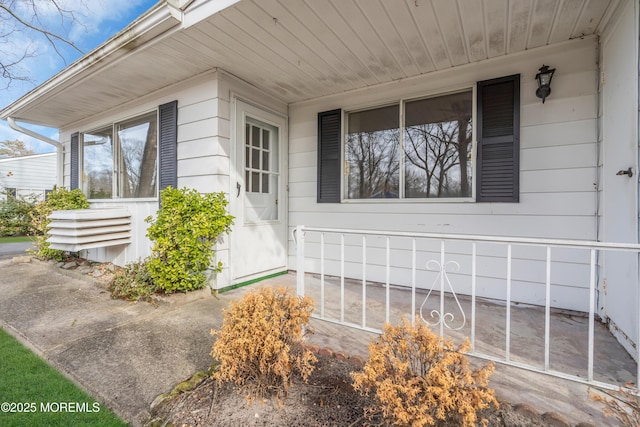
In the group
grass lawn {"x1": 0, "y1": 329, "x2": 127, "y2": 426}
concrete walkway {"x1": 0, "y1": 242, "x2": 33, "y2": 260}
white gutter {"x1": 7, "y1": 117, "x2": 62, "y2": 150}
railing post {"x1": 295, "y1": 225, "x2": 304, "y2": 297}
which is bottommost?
grass lawn {"x1": 0, "y1": 329, "x2": 127, "y2": 426}

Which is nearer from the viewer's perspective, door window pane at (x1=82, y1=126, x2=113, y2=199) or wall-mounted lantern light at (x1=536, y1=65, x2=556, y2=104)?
wall-mounted lantern light at (x1=536, y1=65, x2=556, y2=104)

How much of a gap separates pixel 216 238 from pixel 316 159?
1.72 m

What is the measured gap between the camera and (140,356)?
186cm

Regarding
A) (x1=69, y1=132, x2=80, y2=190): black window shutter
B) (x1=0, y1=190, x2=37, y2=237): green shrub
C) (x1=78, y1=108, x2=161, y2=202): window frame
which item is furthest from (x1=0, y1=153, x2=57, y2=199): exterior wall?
(x1=78, y1=108, x2=161, y2=202): window frame

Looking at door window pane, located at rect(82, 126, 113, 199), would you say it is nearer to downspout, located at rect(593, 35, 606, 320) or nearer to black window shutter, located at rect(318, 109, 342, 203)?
black window shutter, located at rect(318, 109, 342, 203)

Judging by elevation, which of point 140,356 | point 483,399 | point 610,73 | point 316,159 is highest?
point 610,73

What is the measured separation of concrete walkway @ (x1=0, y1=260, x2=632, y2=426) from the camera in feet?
4.75

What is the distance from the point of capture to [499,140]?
2.83m

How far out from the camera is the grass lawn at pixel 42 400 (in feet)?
4.45

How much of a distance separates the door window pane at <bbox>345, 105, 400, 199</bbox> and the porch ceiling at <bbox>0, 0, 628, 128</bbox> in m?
0.44

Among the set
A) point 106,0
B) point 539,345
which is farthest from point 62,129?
point 539,345

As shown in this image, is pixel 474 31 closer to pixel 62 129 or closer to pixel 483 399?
pixel 483 399

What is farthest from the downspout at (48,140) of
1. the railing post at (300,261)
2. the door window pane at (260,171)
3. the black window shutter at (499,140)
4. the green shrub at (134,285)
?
the black window shutter at (499,140)

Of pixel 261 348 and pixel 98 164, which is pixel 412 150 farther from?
pixel 98 164
